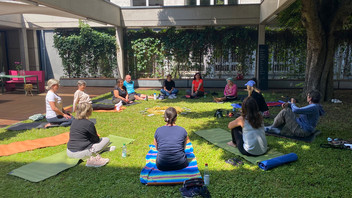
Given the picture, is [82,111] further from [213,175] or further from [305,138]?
[305,138]

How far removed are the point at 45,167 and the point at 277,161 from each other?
3.86m

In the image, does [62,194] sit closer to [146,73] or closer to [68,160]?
[68,160]

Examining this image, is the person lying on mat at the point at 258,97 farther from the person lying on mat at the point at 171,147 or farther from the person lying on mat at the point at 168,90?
the person lying on mat at the point at 168,90

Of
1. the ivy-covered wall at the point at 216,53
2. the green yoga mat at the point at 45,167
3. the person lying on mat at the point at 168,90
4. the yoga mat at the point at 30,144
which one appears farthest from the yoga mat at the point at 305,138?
the ivy-covered wall at the point at 216,53

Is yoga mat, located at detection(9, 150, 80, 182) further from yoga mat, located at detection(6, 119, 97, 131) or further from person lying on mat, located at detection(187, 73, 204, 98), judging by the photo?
person lying on mat, located at detection(187, 73, 204, 98)

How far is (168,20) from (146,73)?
337cm

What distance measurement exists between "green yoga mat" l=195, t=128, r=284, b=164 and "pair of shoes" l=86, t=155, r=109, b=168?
2238 millimetres

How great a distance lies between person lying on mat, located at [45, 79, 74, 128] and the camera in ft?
21.6

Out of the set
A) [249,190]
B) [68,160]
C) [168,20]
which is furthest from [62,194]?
[168,20]

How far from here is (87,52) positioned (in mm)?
16438

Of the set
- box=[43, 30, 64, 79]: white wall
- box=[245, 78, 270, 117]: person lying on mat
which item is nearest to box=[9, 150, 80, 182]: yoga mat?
box=[245, 78, 270, 117]: person lying on mat

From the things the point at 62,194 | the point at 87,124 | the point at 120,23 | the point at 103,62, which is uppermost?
the point at 120,23

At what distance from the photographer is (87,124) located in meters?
4.68

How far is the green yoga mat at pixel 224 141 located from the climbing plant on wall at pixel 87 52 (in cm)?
1087
